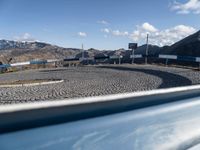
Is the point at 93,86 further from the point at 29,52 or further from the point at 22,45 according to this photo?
the point at 22,45

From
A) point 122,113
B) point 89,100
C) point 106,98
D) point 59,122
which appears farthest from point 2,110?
point 122,113

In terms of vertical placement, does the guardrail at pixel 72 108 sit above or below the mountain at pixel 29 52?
above

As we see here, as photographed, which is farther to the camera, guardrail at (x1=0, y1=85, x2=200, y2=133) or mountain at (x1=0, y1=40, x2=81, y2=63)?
mountain at (x1=0, y1=40, x2=81, y2=63)

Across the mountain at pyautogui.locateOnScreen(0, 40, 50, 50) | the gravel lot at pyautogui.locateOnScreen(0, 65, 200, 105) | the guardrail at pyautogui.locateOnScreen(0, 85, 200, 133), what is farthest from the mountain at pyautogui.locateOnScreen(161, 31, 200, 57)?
the mountain at pyautogui.locateOnScreen(0, 40, 50, 50)

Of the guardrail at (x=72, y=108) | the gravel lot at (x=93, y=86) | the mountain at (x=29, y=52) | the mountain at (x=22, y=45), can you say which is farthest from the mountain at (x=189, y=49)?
the mountain at (x=22, y=45)

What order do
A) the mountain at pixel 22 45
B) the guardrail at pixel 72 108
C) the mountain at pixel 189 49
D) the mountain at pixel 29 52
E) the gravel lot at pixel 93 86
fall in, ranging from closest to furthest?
the guardrail at pixel 72 108
the gravel lot at pixel 93 86
the mountain at pixel 189 49
the mountain at pixel 29 52
the mountain at pixel 22 45

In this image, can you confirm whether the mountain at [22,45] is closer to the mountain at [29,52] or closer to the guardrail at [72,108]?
the mountain at [29,52]

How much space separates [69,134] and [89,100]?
11.2 inches

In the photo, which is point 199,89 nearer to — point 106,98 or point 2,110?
point 106,98

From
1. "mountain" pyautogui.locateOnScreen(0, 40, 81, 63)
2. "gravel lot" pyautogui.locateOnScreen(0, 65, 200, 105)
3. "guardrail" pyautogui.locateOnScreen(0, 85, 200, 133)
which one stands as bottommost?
"mountain" pyautogui.locateOnScreen(0, 40, 81, 63)

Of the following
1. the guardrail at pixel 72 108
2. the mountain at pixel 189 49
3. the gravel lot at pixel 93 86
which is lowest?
the gravel lot at pixel 93 86

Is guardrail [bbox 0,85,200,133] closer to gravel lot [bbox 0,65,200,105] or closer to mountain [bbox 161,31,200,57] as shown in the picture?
gravel lot [bbox 0,65,200,105]

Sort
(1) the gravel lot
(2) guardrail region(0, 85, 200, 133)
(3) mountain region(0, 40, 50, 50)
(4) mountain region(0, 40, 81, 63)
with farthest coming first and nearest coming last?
(3) mountain region(0, 40, 50, 50) → (4) mountain region(0, 40, 81, 63) → (1) the gravel lot → (2) guardrail region(0, 85, 200, 133)

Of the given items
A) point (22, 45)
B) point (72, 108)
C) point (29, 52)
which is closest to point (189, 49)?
point (72, 108)
